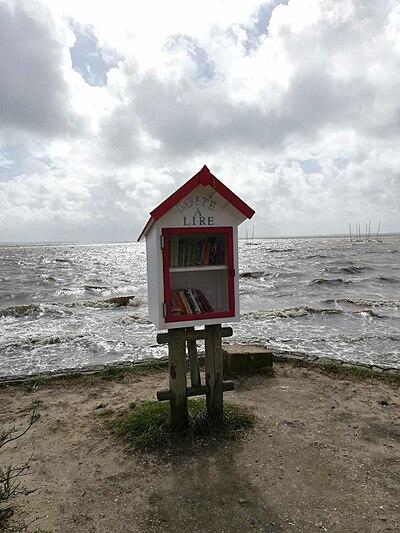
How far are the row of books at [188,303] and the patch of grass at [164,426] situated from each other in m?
1.39

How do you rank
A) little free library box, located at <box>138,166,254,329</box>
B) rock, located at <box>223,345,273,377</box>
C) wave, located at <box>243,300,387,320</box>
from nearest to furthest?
little free library box, located at <box>138,166,254,329</box>, rock, located at <box>223,345,273,377</box>, wave, located at <box>243,300,387,320</box>

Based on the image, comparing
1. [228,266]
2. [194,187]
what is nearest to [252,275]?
[228,266]

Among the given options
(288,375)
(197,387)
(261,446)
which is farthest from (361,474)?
(288,375)

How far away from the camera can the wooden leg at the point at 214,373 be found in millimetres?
5098

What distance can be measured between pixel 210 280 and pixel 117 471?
2573 millimetres

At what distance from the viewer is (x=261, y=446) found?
4.88 m

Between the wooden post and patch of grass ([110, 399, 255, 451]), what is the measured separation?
15cm

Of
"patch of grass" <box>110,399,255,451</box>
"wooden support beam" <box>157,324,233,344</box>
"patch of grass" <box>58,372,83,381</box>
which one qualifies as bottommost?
"patch of grass" <box>58,372,83,381</box>

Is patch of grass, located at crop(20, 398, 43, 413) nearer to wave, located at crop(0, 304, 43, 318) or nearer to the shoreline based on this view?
the shoreline

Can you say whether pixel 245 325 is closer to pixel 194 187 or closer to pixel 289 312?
pixel 289 312

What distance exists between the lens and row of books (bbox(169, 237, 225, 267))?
5.09m

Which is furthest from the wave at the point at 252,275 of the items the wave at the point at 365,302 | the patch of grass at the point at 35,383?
the patch of grass at the point at 35,383

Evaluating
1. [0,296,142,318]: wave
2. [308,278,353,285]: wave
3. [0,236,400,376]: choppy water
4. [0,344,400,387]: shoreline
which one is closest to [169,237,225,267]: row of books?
[0,344,400,387]: shoreline

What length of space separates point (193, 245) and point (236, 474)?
2.65 meters
